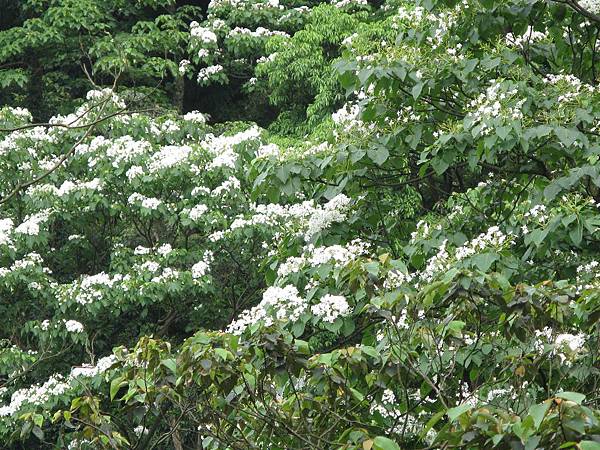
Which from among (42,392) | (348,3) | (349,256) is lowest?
(42,392)

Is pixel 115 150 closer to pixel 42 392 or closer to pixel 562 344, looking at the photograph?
pixel 42 392

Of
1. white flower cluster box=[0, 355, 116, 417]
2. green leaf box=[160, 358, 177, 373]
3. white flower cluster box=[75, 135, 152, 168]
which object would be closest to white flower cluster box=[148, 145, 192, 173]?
white flower cluster box=[75, 135, 152, 168]

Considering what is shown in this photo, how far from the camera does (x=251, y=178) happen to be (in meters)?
5.30

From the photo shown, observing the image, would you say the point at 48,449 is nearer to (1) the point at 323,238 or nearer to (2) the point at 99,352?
(2) the point at 99,352

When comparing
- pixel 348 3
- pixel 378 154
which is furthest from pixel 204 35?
pixel 378 154

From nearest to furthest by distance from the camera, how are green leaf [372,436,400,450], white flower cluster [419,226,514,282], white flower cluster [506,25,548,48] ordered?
green leaf [372,436,400,450] < white flower cluster [419,226,514,282] < white flower cluster [506,25,548,48]

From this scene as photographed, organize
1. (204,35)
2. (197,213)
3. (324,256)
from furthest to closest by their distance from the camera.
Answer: (204,35) < (197,213) < (324,256)

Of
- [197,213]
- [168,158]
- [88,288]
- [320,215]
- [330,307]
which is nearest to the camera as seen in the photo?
[330,307]

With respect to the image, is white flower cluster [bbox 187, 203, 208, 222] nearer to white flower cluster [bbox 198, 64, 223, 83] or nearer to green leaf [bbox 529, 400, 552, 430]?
white flower cluster [bbox 198, 64, 223, 83]

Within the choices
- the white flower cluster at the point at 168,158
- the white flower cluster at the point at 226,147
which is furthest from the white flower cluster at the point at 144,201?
the white flower cluster at the point at 226,147

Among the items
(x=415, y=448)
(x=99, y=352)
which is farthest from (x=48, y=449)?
(x=415, y=448)

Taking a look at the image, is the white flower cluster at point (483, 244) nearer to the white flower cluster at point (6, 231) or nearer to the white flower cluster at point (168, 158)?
the white flower cluster at point (168, 158)

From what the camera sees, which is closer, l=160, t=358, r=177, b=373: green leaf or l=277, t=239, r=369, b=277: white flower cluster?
l=160, t=358, r=177, b=373: green leaf

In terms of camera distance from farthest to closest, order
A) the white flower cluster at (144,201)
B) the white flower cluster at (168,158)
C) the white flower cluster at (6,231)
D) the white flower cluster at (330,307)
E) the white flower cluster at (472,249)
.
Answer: the white flower cluster at (168,158), the white flower cluster at (144,201), the white flower cluster at (6,231), the white flower cluster at (472,249), the white flower cluster at (330,307)
